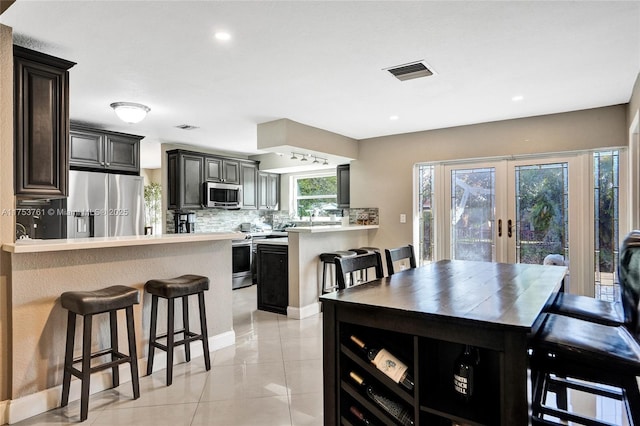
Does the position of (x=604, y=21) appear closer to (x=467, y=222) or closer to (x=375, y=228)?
(x=467, y=222)

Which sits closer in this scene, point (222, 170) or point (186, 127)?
point (186, 127)

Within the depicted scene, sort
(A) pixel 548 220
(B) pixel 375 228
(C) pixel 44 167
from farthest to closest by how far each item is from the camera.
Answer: (B) pixel 375 228
(A) pixel 548 220
(C) pixel 44 167

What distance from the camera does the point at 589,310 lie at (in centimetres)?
235

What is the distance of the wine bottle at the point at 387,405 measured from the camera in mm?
1711

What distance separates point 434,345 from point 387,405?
354mm

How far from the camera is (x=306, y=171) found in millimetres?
7535

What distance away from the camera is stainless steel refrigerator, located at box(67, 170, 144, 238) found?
4441 mm

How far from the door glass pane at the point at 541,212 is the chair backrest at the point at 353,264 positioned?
3.05 meters

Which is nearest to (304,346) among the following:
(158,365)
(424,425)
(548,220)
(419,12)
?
(158,365)

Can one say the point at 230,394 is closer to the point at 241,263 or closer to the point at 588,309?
the point at 588,309

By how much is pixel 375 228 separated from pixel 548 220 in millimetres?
2241

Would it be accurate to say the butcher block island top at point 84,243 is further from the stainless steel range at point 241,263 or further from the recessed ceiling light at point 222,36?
the stainless steel range at point 241,263

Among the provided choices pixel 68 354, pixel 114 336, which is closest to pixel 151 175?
pixel 114 336

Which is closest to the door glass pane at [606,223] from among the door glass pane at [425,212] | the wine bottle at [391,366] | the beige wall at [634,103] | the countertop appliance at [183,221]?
the beige wall at [634,103]
